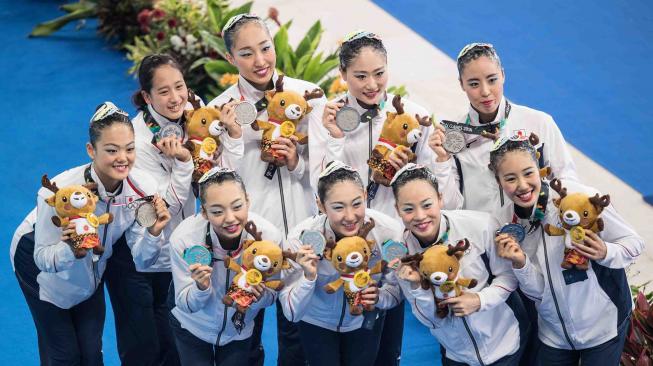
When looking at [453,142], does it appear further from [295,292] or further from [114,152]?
[114,152]

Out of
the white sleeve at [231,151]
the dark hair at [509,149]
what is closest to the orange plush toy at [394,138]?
the dark hair at [509,149]

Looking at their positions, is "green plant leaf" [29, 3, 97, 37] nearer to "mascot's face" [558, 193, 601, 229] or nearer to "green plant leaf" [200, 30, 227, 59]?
"green plant leaf" [200, 30, 227, 59]

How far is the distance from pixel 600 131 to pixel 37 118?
17.2 ft

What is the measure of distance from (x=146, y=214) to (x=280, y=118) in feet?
3.10

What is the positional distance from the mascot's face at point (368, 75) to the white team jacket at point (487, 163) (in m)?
0.50

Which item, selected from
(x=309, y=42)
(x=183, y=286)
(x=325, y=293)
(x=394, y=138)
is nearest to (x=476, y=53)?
(x=394, y=138)

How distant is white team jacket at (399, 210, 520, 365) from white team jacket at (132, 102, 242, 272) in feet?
4.06

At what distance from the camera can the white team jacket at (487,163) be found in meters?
5.88

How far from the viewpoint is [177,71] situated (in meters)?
6.27

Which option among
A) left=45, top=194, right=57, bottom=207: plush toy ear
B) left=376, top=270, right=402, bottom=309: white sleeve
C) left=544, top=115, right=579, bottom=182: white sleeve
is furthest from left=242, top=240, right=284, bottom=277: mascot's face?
left=544, top=115, right=579, bottom=182: white sleeve

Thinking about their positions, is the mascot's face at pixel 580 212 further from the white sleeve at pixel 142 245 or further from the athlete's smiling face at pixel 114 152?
the athlete's smiling face at pixel 114 152

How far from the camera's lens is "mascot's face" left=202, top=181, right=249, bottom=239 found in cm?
559

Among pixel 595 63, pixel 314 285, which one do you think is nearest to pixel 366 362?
pixel 314 285

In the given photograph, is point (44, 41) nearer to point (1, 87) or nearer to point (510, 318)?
point (1, 87)
